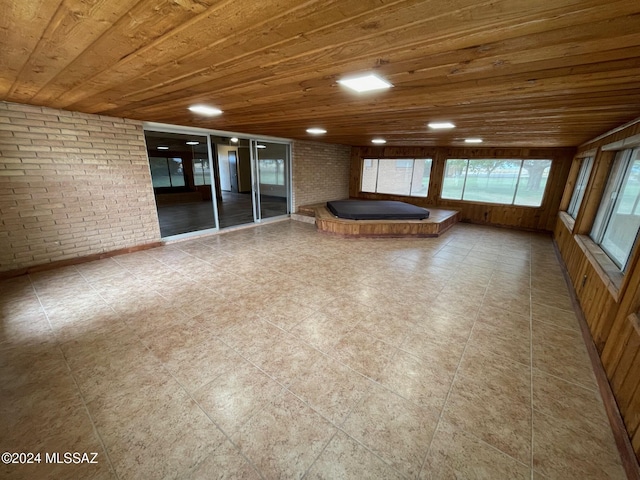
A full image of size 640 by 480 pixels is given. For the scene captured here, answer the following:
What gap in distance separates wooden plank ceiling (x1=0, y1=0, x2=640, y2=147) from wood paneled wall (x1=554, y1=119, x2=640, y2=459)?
48.7 inches

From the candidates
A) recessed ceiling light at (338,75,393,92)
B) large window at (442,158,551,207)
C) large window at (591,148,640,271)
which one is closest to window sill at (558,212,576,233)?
large window at (591,148,640,271)

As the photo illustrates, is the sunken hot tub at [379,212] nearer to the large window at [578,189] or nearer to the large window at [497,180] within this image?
the large window at [497,180]

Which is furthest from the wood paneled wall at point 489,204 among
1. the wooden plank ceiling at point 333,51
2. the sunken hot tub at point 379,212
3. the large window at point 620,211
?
the wooden plank ceiling at point 333,51

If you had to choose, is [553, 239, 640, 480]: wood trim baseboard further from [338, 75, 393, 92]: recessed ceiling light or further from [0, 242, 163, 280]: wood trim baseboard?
[0, 242, 163, 280]: wood trim baseboard

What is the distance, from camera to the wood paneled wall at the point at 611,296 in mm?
1598

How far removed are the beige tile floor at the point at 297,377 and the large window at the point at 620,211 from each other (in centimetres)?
80

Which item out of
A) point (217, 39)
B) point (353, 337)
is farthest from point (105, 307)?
point (217, 39)

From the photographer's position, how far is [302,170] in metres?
7.43

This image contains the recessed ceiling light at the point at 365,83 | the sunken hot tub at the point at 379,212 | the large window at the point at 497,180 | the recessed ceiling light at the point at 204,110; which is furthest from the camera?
the large window at the point at 497,180

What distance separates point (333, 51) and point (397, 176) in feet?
25.6

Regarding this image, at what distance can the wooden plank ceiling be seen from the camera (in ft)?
3.29

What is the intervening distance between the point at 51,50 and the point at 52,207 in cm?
311

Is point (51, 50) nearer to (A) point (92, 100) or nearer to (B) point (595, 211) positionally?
(A) point (92, 100)

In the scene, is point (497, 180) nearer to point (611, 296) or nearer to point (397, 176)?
point (397, 176)
